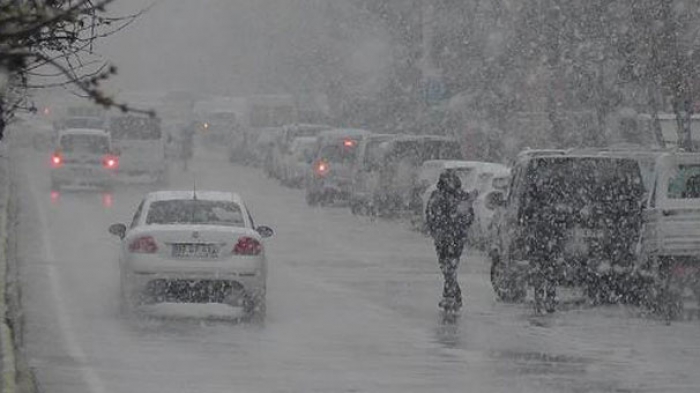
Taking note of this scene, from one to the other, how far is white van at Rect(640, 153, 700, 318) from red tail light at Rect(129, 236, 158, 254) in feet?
17.1

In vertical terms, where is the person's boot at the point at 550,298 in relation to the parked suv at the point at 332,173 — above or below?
above

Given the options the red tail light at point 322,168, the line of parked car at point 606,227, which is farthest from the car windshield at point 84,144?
the line of parked car at point 606,227

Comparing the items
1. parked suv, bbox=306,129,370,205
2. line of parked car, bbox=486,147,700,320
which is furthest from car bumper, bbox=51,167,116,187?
line of parked car, bbox=486,147,700,320

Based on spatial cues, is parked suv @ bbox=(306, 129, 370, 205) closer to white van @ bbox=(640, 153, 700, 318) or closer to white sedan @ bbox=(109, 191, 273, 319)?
white van @ bbox=(640, 153, 700, 318)

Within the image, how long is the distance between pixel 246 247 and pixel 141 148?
33897 mm

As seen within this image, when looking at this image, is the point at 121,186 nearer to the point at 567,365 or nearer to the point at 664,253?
the point at 664,253

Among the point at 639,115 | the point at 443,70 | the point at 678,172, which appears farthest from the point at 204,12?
the point at 678,172

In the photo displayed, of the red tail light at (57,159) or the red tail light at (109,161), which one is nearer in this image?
the red tail light at (57,159)

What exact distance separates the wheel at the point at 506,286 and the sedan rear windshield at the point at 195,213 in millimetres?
3617

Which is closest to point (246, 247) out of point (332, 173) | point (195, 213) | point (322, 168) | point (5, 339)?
point (195, 213)

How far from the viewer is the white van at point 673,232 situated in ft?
63.4

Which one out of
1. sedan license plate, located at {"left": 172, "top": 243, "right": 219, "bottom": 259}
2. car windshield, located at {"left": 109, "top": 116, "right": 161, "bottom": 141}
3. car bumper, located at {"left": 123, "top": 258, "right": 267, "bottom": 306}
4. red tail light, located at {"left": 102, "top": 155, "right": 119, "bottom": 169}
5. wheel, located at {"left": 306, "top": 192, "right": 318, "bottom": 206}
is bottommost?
wheel, located at {"left": 306, "top": 192, "right": 318, "bottom": 206}

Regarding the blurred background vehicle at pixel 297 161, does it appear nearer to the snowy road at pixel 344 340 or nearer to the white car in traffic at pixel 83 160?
the white car in traffic at pixel 83 160

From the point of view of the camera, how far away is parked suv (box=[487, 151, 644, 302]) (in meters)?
21.0
